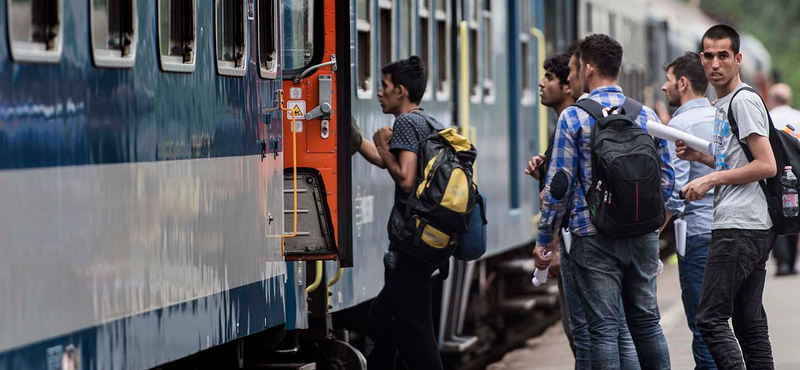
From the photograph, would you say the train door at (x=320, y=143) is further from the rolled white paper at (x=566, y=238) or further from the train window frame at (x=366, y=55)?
the train window frame at (x=366, y=55)

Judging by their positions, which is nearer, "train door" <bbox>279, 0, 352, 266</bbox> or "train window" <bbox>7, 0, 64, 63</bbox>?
"train window" <bbox>7, 0, 64, 63</bbox>

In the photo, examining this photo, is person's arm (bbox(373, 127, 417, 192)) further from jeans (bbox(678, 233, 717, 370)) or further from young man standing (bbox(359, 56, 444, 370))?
jeans (bbox(678, 233, 717, 370))

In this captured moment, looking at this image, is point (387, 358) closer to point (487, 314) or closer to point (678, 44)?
point (487, 314)

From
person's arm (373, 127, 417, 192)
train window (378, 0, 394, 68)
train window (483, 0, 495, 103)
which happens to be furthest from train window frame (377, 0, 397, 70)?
train window (483, 0, 495, 103)

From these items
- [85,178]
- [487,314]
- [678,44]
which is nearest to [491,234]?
[487,314]

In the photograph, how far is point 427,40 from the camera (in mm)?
11062

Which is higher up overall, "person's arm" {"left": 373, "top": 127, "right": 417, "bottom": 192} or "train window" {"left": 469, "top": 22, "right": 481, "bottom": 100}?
"train window" {"left": 469, "top": 22, "right": 481, "bottom": 100}

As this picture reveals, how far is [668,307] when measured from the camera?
616 inches

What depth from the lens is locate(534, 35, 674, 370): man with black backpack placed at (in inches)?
278

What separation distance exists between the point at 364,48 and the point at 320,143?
1.90 meters

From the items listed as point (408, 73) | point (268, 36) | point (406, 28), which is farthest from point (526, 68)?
point (268, 36)

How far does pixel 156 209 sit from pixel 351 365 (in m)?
2.78

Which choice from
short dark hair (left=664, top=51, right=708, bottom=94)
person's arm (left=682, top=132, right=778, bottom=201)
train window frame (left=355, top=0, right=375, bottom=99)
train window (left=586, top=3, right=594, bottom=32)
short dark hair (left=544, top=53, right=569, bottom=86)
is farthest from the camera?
train window (left=586, top=3, right=594, bottom=32)

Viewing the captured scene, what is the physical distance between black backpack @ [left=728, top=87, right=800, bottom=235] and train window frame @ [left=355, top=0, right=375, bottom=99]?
262 centimetres
